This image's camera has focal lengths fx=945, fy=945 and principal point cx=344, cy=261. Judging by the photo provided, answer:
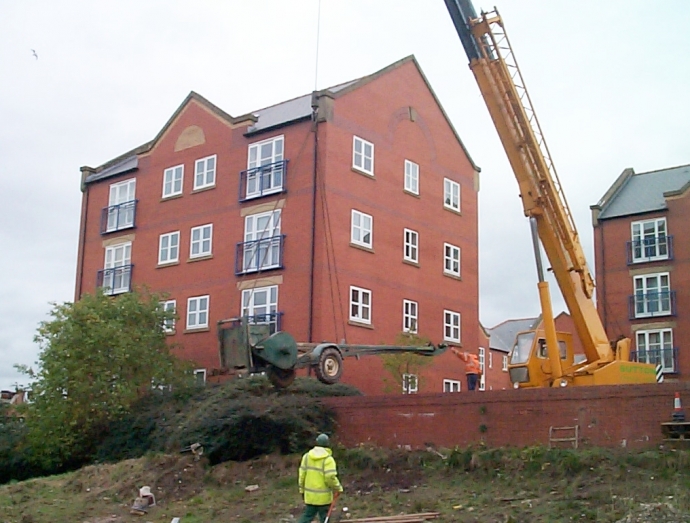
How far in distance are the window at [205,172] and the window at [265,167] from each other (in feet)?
6.90

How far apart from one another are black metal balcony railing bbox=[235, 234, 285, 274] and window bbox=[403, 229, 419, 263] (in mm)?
5210

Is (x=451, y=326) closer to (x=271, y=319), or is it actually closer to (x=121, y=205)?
(x=271, y=319)

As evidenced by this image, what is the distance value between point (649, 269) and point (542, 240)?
67.4 ft

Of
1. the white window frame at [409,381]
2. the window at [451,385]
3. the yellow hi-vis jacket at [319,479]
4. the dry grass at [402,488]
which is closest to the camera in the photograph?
the yellow hi-vis jacket at [319,479]

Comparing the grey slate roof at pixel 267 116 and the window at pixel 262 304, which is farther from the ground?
the grey slate roof at pixel 267 116

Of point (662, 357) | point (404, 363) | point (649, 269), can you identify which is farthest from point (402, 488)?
point (649, 269)

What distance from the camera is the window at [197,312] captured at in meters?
36.0

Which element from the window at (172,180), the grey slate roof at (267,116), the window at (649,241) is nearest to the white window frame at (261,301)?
the grey slate roof at (267,116)

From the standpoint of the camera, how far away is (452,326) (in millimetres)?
37844

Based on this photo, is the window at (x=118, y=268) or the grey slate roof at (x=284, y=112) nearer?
the grey slate roof at (x=284, y=112)

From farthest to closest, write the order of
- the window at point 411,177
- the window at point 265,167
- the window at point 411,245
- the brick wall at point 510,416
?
1. the window at point 411,177
2. the window at point 411,245
3. the window at point 265,167
4. the brick wall at point 510,416

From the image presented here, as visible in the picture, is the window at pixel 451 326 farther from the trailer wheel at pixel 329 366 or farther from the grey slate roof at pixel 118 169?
the trailer wheel at pixel 329 366

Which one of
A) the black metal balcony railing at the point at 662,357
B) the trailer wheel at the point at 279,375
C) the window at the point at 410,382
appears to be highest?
the black metal balcony railing at the point at 662,357

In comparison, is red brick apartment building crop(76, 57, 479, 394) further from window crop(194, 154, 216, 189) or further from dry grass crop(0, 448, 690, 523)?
dry grass crop(0, 448, 690, 523)
